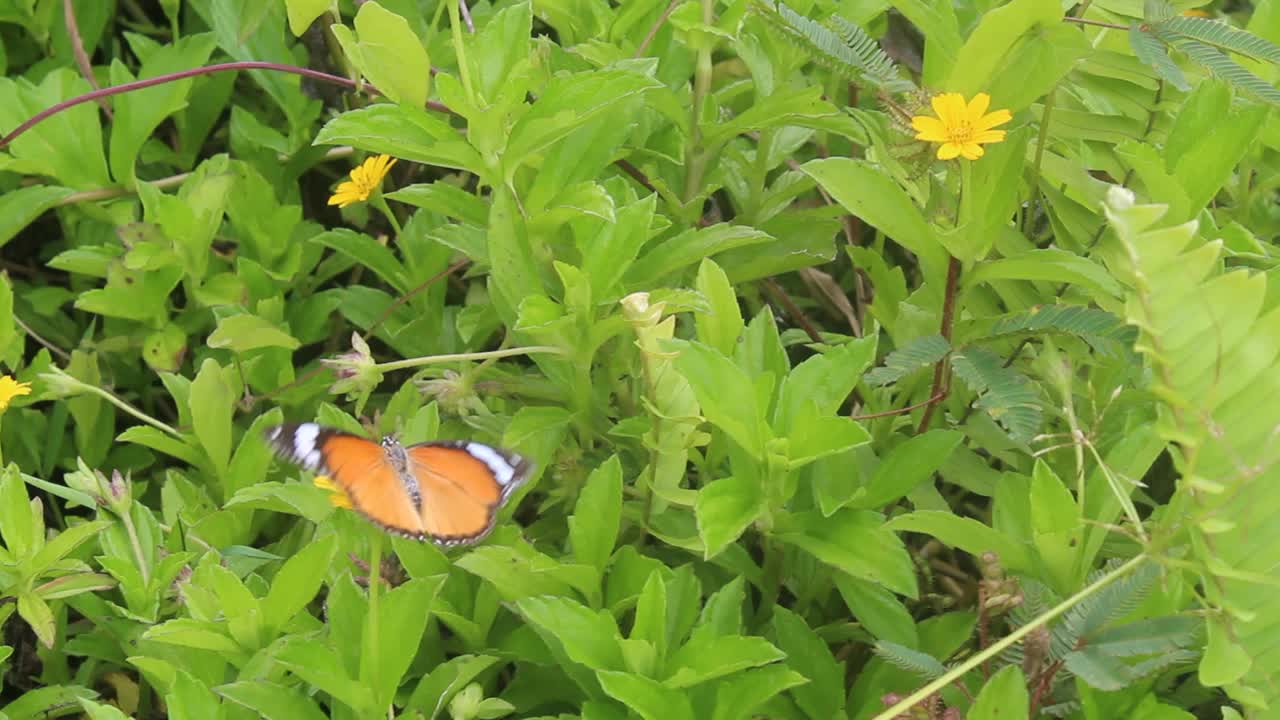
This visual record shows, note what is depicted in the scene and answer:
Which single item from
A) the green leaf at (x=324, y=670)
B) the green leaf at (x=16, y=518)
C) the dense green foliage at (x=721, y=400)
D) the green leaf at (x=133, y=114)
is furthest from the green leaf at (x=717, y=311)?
the green leaf at (x=133, y=114)

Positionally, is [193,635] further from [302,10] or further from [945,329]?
[945,329]

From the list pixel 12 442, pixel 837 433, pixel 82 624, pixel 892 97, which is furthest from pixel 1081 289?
pixel 12 442

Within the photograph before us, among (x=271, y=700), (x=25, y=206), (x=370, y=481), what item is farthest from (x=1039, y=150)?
(x=25, y=206)

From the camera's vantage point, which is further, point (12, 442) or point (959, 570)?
point (12, 442)

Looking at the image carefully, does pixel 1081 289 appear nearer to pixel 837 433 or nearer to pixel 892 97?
pixel 892 97

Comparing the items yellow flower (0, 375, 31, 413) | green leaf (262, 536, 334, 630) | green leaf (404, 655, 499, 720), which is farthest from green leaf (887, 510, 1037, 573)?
yellow flower (0, 375, 31, 413)
